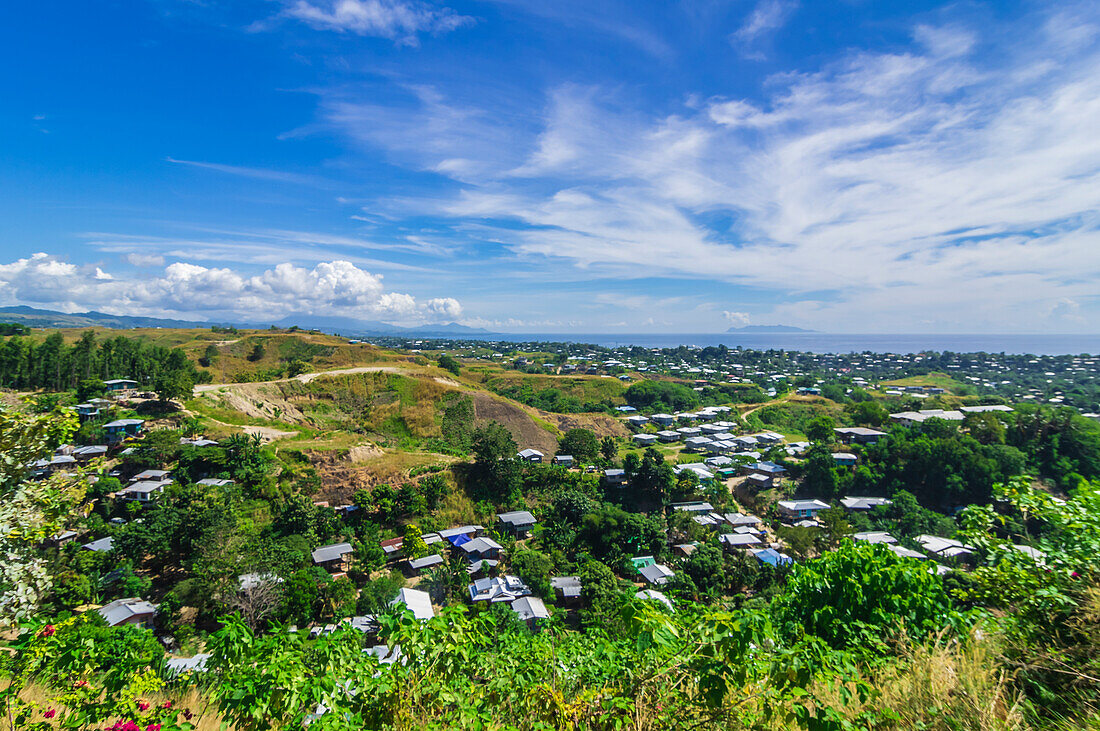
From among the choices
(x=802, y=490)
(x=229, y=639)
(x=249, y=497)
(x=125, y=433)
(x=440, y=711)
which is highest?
(x=229, y=639)

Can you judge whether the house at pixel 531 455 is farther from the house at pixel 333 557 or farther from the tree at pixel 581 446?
the house at pixel 333 557

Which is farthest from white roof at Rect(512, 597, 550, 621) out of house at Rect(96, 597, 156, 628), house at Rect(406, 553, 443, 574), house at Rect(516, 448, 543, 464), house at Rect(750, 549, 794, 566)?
house at Rect(516, 448, 543, 464)

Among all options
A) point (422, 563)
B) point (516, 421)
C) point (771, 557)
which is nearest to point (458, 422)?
point (516, 421)

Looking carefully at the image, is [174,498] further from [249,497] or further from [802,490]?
[802,490]

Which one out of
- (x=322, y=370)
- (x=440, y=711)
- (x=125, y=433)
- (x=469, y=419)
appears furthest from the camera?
(x=322, y=370)

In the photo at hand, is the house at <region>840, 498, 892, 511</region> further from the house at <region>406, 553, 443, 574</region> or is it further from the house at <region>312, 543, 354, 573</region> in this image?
the house at <region>312, 543, 354, 573</region>

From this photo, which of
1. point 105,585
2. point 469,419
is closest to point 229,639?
point 105,585
